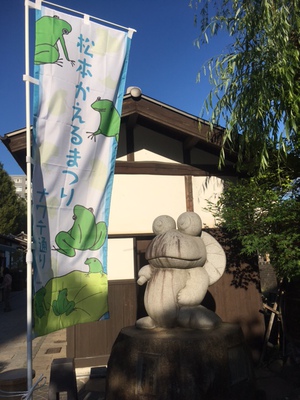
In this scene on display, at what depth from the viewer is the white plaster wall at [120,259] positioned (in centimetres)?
676

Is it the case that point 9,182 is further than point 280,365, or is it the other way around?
point 9,182

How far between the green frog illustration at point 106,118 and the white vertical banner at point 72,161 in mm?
12

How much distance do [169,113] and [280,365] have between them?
17.5ft

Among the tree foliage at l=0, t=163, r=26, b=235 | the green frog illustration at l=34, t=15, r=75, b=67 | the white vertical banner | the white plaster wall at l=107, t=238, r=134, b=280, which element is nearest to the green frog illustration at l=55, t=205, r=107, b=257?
the white vertical banner

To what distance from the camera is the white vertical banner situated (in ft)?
11.8

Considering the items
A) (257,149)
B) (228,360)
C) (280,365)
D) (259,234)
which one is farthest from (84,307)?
(280,365)

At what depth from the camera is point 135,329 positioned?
4.59 m

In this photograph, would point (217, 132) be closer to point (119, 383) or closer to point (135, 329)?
point (135, 329)

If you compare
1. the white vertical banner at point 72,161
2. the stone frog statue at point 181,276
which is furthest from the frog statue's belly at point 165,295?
the white vertical banner at point 72,161

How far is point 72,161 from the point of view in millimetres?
3861

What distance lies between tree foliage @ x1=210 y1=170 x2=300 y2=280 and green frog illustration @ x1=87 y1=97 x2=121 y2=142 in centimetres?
298

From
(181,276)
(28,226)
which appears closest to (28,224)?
(28,226)

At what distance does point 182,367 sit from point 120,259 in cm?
322

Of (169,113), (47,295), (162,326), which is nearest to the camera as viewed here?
(47,295)
